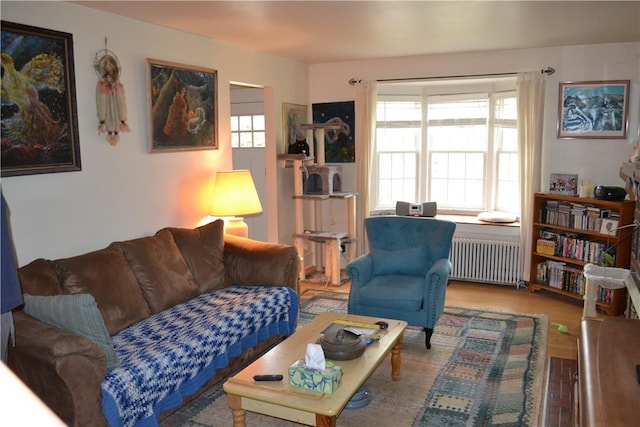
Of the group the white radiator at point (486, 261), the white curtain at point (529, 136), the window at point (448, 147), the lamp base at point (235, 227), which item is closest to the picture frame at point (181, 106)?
the lamp base at point (235, 227)

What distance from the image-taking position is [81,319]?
2561mm

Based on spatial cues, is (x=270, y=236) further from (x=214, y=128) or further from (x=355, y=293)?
(x=355, y=293)

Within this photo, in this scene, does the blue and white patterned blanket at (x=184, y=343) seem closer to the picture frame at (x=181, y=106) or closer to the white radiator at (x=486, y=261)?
the picture frame at (x=181, y=106)

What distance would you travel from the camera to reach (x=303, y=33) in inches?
167

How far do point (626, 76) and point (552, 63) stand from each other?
65 cm

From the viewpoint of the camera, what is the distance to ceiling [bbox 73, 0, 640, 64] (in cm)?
338

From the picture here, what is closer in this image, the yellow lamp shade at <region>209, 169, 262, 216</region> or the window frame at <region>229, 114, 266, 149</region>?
the yellow lamp shade at <region>209, 169, 262, 216</region>

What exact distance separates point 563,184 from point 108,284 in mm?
4151

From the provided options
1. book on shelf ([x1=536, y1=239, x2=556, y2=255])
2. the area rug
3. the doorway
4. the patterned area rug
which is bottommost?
the patterned area rug

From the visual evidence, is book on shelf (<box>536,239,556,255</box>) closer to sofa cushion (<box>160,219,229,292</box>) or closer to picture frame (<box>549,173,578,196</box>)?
picture frame (<box>549,173,578,196</box>)

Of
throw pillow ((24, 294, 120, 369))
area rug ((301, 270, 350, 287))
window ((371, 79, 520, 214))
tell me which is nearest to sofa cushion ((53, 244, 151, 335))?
throw pillow ((24, 294, 120, 369))

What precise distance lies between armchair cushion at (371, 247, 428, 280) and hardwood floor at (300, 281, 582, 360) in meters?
0.98

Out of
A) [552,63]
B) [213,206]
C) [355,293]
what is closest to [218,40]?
[213,206]

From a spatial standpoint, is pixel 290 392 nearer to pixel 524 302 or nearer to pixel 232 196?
pixel 232 196
